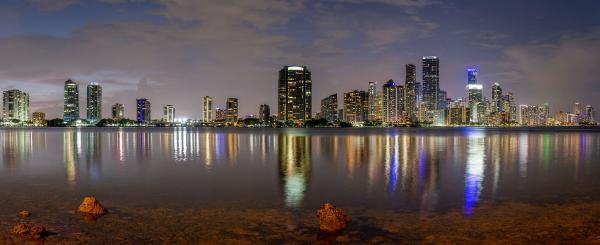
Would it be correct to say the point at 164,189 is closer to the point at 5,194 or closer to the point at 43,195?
the point at 43,195

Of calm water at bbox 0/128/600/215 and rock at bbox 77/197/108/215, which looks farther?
calm water at bbox 0/128/600/215

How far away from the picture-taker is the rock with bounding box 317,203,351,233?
634 inches

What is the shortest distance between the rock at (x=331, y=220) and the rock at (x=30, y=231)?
929 cm

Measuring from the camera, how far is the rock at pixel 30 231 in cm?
1511

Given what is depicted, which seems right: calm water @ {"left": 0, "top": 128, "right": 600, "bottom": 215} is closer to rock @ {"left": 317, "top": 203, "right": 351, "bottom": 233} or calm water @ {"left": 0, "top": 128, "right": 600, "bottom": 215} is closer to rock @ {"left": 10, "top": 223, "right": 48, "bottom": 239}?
rock @ {"left": 317, "top": 203, "right": 351, "bottom": 233}

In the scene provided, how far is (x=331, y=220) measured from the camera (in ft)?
54.0

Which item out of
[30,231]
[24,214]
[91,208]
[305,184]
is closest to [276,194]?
[305,184]

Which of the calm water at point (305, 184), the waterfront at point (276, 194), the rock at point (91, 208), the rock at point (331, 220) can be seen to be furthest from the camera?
the calm water at point (305, 184)

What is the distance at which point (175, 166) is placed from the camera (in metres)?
41.6

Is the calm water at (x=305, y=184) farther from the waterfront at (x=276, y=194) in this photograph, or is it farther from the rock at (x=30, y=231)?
the rock at (x=30, y=231)

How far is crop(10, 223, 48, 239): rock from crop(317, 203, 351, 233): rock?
9292 millimetres

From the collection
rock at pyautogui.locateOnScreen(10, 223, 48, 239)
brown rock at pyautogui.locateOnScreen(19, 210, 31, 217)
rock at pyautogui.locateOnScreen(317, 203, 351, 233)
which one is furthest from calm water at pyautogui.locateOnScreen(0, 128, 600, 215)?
rock at pyautogui.locateOnScreen(10, 223, 48, 239)

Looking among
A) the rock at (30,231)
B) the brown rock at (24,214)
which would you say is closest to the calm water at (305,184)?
the brown rock at (24,214)

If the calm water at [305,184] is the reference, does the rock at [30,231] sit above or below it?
above
